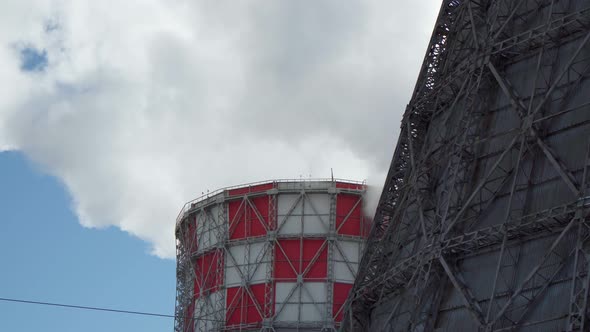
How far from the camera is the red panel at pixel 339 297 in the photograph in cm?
5638

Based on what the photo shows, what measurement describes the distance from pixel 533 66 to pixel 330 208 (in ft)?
104

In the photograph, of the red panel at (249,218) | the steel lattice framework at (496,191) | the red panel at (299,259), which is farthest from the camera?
the red panel at (249,218)

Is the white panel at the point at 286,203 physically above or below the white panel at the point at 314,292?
above

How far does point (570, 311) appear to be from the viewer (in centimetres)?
2264

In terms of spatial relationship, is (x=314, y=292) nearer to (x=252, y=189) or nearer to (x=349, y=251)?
(x=349, y=251)

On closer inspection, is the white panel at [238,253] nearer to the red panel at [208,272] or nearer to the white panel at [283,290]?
the red panel at [208,272]

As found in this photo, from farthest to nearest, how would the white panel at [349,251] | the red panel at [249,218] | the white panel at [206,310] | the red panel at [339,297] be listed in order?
1. the white panel at [206,310]
2. the red panel at [249,218]
3. the white panel at [349,251]
4. the red panel at [339,297]

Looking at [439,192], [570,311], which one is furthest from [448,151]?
[570,311]

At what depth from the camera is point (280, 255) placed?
57.7 m

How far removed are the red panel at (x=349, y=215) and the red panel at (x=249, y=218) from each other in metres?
4.26

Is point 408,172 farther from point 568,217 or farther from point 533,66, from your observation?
point 568,217

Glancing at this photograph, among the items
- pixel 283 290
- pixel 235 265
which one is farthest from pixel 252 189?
pixel 283 290

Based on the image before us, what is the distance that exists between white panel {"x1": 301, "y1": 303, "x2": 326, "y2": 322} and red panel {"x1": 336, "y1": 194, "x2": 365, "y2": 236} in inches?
183

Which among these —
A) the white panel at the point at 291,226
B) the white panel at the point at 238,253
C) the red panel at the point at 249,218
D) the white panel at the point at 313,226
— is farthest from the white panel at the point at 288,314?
the red panel at the point at 249,218
